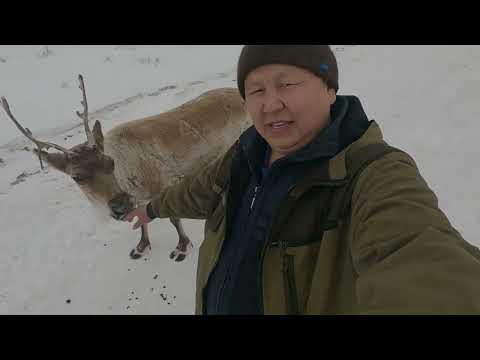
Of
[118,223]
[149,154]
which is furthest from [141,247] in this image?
[149,154]

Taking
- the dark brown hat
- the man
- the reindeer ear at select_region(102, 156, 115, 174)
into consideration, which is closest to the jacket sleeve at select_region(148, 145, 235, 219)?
the man

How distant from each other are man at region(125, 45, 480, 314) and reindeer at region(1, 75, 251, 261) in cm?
174

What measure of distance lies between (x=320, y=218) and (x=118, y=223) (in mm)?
3818

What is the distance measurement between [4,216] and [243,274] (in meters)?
4.75

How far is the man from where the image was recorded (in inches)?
33.2

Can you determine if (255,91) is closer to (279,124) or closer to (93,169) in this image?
(279,124)

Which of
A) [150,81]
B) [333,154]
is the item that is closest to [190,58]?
[150,81]

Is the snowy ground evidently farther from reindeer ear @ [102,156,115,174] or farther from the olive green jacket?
the olive green jacket

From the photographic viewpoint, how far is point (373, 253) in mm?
986

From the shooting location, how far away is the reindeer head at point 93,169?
9.30 feet

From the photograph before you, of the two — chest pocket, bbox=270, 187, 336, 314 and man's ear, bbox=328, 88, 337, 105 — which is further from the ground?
man's ear, bbox=328, 88, 337, 105

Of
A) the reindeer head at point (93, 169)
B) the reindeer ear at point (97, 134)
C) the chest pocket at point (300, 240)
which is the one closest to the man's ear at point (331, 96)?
the chest pocket at point (300, 240)
